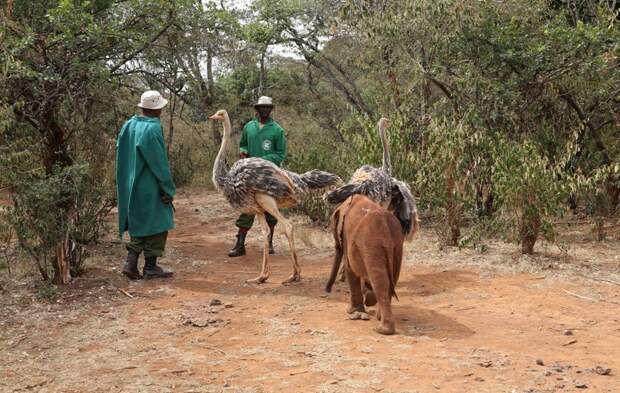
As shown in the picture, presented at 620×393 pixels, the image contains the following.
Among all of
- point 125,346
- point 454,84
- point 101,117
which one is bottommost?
point 125,346

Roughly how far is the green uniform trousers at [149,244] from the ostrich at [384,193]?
1.84 meters

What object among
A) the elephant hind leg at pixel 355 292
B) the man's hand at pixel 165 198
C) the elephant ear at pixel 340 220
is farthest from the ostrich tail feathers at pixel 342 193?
the man's hand at pixel 165 198

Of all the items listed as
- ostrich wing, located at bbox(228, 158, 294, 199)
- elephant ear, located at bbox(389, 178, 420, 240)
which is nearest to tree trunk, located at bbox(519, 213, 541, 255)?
elephant ear, located at bbox(389, 178, 420, 240)

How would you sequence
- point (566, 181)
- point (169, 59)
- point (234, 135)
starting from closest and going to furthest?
1. point (566, 181)
2. point (169, 59)
3. point (234, 135)

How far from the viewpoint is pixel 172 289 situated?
6621 millimetres

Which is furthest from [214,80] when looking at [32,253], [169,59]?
[32,253]

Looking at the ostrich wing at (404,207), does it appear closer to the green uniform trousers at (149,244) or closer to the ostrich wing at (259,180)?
the ostrich wing at (259,180)

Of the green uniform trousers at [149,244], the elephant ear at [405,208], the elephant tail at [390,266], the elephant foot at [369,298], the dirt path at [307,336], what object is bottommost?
the dirt path at [307,336]

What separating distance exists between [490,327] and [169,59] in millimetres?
5747

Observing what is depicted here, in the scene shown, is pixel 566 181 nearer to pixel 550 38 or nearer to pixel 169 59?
pixel 550 38

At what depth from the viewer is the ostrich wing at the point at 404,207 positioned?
6828mm

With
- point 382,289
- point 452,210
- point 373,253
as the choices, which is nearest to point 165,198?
point 373,253

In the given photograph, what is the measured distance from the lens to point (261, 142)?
27.1 ft

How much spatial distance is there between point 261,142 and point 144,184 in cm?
194
